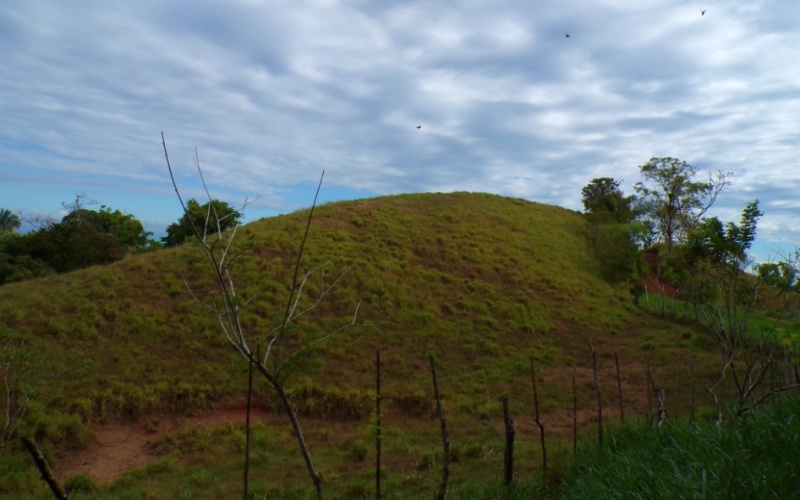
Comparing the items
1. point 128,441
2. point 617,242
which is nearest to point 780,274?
point 128,441

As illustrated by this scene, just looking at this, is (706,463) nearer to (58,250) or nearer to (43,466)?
(43,466)

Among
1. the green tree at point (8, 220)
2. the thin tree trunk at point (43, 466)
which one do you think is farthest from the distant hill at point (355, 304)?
the green tree at point (8, 220)

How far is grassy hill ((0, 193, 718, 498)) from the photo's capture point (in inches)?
408

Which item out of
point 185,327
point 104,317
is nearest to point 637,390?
point 185,327

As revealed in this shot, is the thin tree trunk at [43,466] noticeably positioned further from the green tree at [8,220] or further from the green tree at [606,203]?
the green tree at [8,220]

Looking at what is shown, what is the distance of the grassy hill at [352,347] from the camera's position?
1035 cm

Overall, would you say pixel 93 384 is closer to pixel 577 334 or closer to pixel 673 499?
pixel 673 499

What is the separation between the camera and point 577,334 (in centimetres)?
1959

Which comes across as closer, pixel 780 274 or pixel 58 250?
pixel 780 274

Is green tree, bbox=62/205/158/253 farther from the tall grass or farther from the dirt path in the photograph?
the tall grass

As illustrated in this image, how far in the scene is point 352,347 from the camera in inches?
642

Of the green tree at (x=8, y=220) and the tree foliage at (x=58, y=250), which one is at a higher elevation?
the green tree at (x=8, y=220)

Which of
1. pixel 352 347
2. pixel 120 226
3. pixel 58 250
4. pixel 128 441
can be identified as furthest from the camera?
pixel 120 226

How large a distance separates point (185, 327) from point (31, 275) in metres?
11.0
